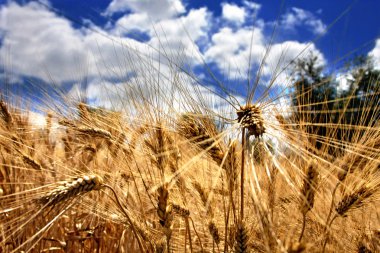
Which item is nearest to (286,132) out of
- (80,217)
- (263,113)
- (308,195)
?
(263,113)

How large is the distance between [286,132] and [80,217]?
6.51 ft

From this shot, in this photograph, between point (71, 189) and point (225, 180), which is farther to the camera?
point (225, 180)

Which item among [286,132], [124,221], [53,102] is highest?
[53,102]

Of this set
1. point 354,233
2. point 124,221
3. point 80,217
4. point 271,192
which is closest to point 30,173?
point 80,217

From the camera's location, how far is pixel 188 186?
1786 mm

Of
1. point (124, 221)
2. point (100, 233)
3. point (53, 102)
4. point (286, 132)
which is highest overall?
point (53, 102)

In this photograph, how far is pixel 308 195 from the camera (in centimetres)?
139

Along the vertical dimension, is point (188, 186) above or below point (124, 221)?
above

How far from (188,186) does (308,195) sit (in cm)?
60

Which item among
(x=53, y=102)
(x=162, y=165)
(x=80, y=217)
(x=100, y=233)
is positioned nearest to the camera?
(x=162, y=165)

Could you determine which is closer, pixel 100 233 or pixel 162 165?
pixel 162 165

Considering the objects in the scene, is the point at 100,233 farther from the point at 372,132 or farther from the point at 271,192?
the point at 372,132

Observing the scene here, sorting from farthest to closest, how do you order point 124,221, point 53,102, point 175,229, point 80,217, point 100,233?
point 80,217 → point 100,233 → point 53,102 → point 175,229 → point 124,221

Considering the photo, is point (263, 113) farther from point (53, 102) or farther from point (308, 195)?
point (53, 102)
